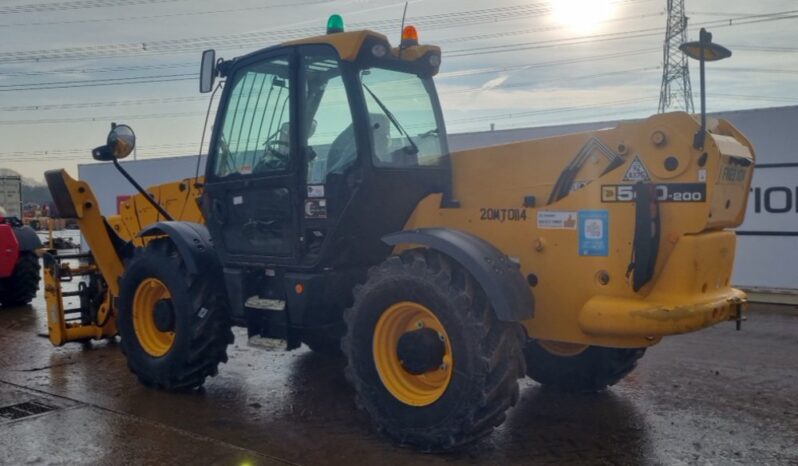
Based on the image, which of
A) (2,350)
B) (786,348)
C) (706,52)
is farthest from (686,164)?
(2,350)

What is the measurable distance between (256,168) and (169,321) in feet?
4.65

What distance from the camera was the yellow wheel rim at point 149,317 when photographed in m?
6.23

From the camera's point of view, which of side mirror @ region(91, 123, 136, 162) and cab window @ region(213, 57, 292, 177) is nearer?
cab window @ region(213, 57, 292, 177)

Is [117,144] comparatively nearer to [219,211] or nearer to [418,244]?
[219,211]

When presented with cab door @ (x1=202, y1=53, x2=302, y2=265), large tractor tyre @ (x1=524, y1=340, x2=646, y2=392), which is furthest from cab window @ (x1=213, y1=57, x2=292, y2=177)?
large tractor tyre @ (x1=524, y1=340, x2=646, y2=392)

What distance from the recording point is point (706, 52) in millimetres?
4441

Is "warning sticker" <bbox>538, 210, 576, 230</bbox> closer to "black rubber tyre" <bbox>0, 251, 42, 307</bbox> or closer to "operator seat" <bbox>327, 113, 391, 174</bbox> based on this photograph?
"operator seat" <bbox>327, 113, 391, 174</bbox>

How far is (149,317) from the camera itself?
6355mm

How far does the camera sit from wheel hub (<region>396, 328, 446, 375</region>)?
4.55 metres

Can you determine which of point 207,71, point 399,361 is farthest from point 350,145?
point 399,361

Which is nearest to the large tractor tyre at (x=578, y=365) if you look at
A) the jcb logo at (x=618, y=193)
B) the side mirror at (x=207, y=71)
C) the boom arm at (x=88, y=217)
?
the jcb logo at (x=618, y=193)

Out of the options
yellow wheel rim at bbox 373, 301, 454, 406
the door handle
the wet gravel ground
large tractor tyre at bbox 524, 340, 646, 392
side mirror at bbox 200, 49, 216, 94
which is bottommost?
the wet gravel ground

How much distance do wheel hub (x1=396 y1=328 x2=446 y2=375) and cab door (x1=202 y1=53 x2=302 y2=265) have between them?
117 centimetres

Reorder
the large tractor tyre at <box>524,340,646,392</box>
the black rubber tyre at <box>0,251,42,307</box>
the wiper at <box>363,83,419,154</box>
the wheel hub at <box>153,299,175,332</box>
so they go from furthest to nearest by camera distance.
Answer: the black rubber tyre at <box>0,251,42,307</box>, the wheel hub at <box>153,299,175,332</box>, the large tractor tyre at <box>524,340,646,392</box>, the wiper at <box>363,83,419,154</box>
